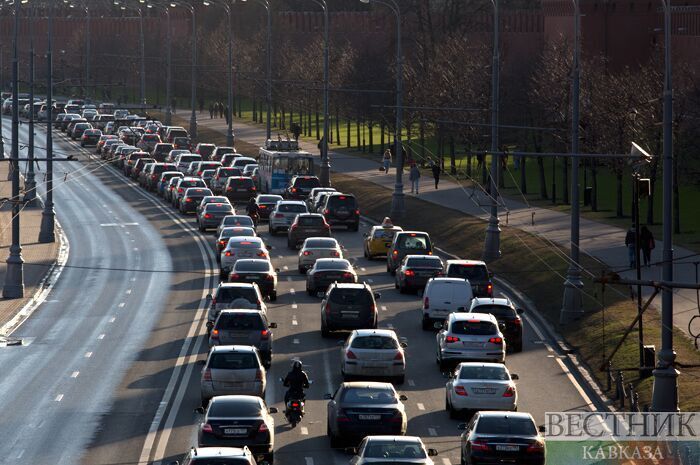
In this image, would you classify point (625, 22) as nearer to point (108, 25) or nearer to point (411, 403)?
point (411, 403)

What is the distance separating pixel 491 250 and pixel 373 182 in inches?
1195

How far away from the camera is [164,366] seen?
3900cm

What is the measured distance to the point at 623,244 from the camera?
58.9 metres

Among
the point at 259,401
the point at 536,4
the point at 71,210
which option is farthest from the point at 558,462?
the point at 536,4

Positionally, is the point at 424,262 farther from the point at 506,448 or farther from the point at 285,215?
the point at 506,448

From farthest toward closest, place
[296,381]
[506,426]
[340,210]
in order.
→ [340,210]
[296,381]
[506,426]

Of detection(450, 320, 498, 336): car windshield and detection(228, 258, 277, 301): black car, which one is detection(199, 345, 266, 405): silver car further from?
detection(228, 258, 277, 301): black car

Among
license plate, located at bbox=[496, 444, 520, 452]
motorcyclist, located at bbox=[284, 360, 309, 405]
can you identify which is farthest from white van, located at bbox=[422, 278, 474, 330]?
license plate, located at bbox=[496, 444, 520, 452]

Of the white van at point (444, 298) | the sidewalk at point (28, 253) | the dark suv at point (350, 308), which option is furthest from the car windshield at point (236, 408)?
the sidewalk at point (28, 253)

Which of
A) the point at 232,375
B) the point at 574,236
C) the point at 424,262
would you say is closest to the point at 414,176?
the point at 424,262

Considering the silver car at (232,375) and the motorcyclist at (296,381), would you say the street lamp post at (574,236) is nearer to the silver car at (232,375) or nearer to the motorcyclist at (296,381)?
the silver car at (232,375)

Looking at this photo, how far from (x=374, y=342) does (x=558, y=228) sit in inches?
1152

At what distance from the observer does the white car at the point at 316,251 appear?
55.1 metres

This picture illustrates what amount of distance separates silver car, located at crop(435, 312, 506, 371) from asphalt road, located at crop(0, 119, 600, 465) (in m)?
0.69
